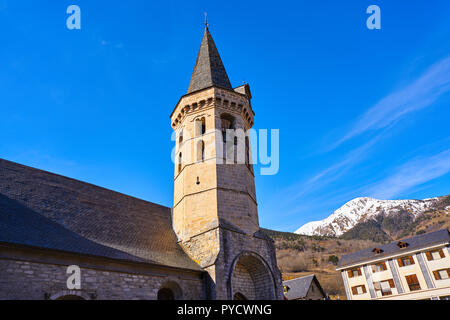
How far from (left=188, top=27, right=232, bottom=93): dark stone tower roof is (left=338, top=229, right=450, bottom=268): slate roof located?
31524mm

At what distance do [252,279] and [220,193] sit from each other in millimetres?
4896

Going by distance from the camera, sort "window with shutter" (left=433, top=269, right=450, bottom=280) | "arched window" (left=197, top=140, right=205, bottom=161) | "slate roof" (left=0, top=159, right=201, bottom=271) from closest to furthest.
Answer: "slate roof" (left=0, top=159, right=201, bottom=271), "arched window" (left=197, top=140, right=205, bottom=161), "window with shutter" (left=433, top=269, right=450, bottom=280)

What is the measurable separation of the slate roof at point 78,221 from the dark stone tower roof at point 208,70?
9.17m

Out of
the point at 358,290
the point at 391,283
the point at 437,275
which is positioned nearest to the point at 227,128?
the point at 437,275

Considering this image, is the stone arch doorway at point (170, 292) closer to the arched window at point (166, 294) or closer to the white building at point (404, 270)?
the arched window at point (166, 294)

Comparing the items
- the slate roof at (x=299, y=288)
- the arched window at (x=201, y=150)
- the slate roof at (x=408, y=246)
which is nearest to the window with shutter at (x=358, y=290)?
the slate roof at (x=408, y=246)

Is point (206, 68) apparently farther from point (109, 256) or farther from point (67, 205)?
point (109, 256)

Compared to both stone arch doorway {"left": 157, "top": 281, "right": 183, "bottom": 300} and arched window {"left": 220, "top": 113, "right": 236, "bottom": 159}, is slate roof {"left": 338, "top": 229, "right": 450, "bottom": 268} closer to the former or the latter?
arched window {"left": 220, "top": 113, "right": 236, "bottom": 159}

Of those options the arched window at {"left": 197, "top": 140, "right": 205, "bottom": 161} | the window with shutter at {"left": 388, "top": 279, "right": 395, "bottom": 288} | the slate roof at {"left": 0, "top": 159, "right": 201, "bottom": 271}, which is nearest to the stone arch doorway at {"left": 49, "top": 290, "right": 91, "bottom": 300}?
the slate roof at {"left": 0, "top": 159, "right": 201, "bottom": 271}

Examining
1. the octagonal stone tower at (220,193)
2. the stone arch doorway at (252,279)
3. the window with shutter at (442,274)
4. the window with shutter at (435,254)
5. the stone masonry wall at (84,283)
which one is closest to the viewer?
the stone masonry wall at (84,283)

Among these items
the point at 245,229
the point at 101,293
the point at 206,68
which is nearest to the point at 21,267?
the point at 101,293

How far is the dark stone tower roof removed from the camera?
854 inches

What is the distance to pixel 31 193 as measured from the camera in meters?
14.6

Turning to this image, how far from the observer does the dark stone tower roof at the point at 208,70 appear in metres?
21.7
